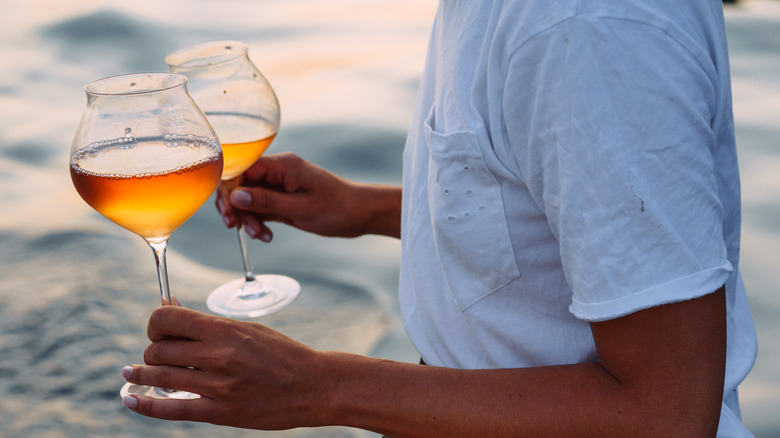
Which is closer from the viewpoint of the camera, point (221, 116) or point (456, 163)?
point (456, 163)

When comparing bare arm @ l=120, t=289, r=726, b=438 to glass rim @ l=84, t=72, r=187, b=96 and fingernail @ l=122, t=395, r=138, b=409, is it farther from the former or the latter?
glass rim @ l=84, t=72, r=187, b=96

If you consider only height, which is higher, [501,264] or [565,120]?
[565,120]

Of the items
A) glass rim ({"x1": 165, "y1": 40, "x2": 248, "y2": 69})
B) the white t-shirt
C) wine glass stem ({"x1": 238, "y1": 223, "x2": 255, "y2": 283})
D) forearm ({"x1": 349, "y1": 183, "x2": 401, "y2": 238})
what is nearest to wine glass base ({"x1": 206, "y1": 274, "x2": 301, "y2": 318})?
wine glass stem ({"x1": 238, "y1": 223, "x2": 255, "y2": 283})

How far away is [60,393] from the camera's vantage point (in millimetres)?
1392

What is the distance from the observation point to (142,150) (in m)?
0.95

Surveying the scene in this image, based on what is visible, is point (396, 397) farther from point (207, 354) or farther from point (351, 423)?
point (207, 354)

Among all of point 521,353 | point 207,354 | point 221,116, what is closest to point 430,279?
point 521,353

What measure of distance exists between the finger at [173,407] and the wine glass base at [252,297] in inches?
26.4

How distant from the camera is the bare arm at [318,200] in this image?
1442mm

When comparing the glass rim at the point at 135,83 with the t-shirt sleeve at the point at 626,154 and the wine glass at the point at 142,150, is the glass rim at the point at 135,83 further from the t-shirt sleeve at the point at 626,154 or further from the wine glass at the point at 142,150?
the t-shirt sleeve at the point at 626,154

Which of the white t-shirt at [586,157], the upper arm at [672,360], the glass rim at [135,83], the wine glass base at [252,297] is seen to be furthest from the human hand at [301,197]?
the upper arm at [672,360]

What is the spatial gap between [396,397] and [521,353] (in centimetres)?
15

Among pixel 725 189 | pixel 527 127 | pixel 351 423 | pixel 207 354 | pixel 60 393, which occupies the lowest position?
pixel 60 393

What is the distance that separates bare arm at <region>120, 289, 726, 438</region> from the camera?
80 centimetres
